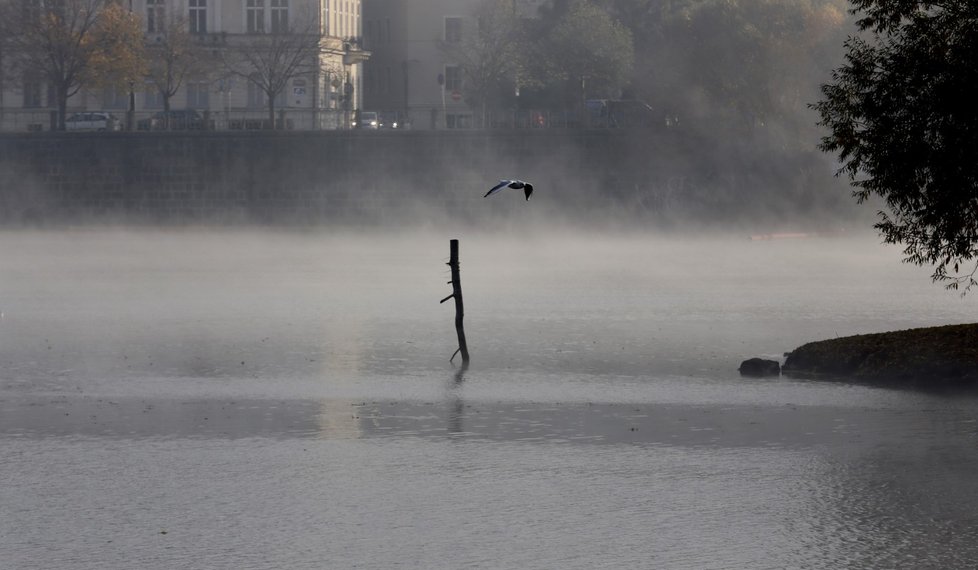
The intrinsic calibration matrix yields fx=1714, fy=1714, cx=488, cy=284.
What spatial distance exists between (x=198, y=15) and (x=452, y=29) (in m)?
24.1

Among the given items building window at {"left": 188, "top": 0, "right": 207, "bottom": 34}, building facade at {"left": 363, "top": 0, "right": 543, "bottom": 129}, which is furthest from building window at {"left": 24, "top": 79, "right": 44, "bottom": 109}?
building facade at {"left": 363, "top": 0, "right": 543, "bottom": 129}

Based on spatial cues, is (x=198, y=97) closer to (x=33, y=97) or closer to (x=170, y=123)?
(x=33, y=97)

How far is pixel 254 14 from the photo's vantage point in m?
122

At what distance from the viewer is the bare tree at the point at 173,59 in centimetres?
11044

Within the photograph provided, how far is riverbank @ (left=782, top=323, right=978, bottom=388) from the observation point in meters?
28.7

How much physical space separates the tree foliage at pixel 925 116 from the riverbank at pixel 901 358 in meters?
1.51

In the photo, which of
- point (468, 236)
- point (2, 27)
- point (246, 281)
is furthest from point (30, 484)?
point (2, 27)

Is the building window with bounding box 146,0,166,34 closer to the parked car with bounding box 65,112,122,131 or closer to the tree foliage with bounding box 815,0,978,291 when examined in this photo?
the parked car with bounding box 65,112,122,131

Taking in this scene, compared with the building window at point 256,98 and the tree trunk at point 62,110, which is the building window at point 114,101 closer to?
the building window at point 256,98

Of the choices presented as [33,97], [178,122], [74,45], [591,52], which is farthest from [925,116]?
[33,97]

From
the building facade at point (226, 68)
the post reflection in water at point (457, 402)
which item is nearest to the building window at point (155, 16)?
the building facade at point (226, 68)

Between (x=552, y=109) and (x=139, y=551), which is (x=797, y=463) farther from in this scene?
(x=552, y=109)

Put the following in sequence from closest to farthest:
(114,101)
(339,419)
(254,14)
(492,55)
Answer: (339,419), (492,55), (114,101), (254,14)

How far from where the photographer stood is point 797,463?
2169cm
